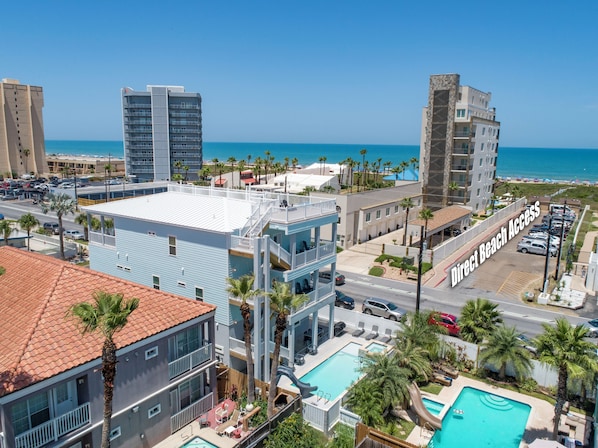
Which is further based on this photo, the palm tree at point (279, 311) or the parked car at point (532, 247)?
the parked car at point (532, 247)

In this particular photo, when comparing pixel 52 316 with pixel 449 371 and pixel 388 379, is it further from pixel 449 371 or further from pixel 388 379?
pixel 449 371

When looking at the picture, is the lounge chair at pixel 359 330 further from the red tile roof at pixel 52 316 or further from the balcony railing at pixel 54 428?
the balcony railing at pixel 54 428

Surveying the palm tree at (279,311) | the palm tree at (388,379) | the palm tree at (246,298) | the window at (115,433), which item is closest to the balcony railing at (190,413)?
the palm tree at (246,298)

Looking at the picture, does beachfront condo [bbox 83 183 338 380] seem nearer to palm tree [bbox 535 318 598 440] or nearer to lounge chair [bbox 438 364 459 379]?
lounge chair [bbox 438 364 459 379]

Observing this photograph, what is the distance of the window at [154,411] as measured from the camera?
19078mm

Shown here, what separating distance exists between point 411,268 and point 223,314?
2797cm

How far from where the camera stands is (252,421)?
68.2 feet

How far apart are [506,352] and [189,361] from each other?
54.5 feet

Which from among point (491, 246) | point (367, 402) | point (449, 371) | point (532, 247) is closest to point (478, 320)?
point (449, 371)

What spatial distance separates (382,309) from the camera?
1375 inches

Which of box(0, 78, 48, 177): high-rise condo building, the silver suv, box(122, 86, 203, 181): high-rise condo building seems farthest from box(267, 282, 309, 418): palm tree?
box(0, 78, 48, 177): high-rise condo building

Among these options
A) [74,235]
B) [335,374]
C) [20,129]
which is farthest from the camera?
[20,129]

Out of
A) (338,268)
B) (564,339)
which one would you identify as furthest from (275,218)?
(338,268)

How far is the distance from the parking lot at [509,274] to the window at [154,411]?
3209 cm
